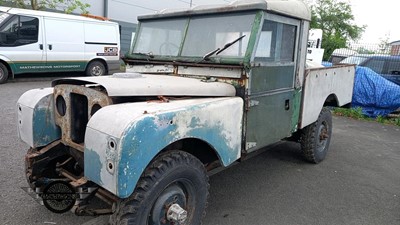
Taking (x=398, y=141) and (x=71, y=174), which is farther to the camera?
(x=398, y=141)

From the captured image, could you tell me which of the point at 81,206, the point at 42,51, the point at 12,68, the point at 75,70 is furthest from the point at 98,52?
the point at 81,206

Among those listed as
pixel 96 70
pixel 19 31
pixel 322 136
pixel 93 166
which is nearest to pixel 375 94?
pixel 322 136

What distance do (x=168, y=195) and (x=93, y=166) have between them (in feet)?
2.02

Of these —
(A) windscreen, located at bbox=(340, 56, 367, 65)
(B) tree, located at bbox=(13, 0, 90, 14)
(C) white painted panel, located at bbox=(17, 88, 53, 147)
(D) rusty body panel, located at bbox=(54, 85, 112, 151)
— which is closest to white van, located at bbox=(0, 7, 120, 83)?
(B) tree, located at bbox=(13, 0, 90, 14)

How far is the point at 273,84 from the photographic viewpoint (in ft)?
11.5

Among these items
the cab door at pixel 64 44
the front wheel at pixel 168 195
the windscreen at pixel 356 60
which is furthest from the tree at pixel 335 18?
the front wheel at pixel 168 195

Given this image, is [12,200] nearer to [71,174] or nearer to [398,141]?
[71,174]

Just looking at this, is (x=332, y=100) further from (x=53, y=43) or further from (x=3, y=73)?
(x=3, y=73)

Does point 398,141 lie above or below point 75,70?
below

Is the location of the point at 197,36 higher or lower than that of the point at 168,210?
higher

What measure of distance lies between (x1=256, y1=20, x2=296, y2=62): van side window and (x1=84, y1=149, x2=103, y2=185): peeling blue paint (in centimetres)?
182

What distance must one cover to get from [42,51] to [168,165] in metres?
9.94

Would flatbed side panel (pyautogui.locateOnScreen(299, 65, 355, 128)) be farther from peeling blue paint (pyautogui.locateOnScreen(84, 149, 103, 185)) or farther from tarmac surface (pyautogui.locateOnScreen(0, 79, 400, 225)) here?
peeling blue paint (pyautogui.locateOnScreen(84, 149, 103, 185))

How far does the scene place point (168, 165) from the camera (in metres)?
2.38
